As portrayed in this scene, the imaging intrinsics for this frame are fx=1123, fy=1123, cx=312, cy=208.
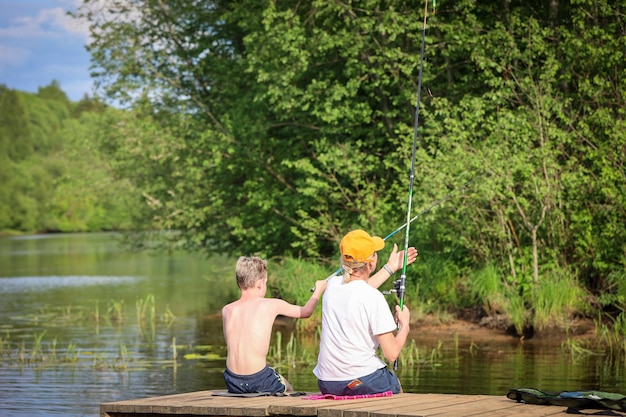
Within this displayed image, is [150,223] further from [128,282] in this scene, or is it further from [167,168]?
[128,282]

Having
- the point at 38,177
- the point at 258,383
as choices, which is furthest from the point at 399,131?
the point at 38,177

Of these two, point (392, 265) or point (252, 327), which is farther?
point (252, 327)

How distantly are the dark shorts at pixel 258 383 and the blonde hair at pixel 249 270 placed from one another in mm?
746

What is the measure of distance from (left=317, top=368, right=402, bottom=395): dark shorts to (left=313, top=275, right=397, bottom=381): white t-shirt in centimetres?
4

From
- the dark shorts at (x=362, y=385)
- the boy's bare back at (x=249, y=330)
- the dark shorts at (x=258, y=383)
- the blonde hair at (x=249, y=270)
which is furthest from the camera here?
the dark shorts at (x=258, y=383)

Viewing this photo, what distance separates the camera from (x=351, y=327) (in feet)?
24.1

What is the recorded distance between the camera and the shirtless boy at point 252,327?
7.86m

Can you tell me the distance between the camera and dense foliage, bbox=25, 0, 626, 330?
18031mm

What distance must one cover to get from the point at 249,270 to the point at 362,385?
43.9 inches

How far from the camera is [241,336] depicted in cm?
809

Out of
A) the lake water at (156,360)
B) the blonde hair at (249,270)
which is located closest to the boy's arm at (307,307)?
the blonde hair at (249,270)

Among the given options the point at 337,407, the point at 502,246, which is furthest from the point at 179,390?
the point at 502,246

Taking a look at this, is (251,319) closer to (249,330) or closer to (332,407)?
(249,330)

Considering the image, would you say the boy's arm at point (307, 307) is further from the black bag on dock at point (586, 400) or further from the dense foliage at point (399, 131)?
the dense foliage at point (399, 131)
